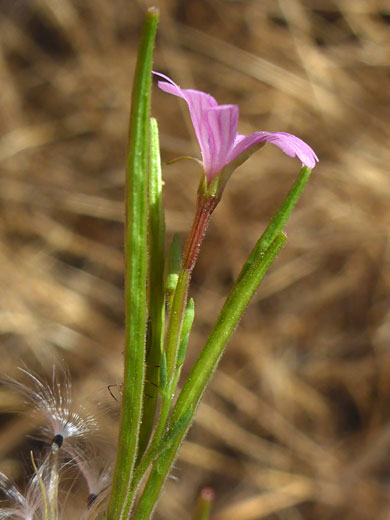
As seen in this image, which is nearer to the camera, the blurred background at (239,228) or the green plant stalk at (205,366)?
the green plant stalk at (205,366)

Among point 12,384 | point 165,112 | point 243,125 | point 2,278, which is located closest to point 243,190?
point 243,125

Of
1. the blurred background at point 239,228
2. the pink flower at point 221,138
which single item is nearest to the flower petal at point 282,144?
the pink flower at point 221,138

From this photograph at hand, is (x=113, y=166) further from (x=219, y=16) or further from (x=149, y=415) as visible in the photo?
(x=149, y=415)

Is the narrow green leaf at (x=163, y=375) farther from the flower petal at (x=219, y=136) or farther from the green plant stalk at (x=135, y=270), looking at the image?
the flower petal at (x=219, y=136)

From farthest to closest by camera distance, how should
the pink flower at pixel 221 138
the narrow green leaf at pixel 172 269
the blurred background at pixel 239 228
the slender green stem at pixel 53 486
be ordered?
the blurred background at pixel 239 228, the slender green stem at pixel 53 486, the narrow green leaf at pixel 172 269, the pink flower at pixel 221 138

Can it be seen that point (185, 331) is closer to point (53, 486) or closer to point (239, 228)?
point (53, 486)

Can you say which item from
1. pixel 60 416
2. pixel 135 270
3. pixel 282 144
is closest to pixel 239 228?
pixel 60 416
